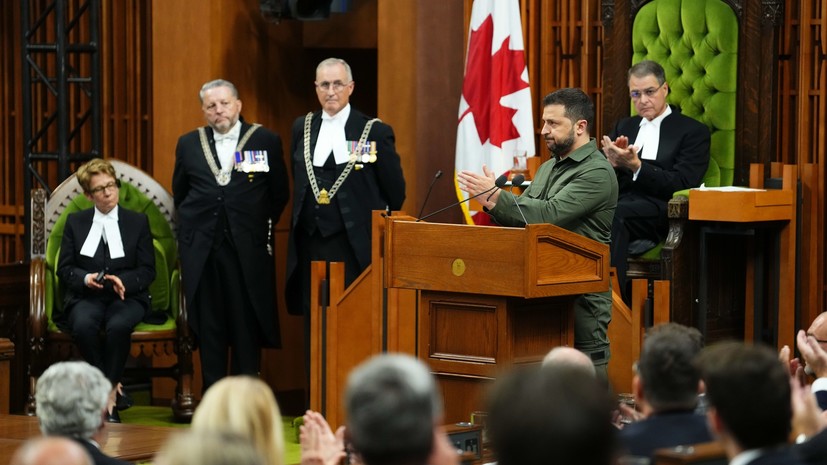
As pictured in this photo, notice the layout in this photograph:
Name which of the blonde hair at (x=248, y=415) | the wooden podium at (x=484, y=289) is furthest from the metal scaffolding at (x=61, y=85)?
the blonde hair at (x=248, y=415)

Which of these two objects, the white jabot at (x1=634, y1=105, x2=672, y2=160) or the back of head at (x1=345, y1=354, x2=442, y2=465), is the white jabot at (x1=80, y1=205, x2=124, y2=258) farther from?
the back of head at (x1=345, y1=354, x2=442, y2=465)

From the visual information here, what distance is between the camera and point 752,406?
2436 mm

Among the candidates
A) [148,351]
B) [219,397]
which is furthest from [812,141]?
[219,397]

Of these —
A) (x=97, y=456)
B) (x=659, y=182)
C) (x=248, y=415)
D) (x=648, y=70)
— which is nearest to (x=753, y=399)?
(x=248, y=415)

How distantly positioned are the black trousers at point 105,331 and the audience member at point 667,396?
A: 13.3 feet

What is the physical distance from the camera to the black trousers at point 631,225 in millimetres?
6672

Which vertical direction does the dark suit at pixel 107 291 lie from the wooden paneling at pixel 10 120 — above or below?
below

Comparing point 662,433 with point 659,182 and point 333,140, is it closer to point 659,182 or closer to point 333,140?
point 659,182

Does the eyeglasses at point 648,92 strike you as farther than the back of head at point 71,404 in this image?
Yes

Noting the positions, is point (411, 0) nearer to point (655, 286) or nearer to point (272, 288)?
point (272, 288)

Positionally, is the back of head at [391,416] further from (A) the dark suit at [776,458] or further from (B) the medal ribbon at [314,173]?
(B) the medal ribbon at [314,173]

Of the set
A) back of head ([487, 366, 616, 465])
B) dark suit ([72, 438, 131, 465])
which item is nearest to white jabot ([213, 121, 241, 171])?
dark suit ([72, 438, 131, 465])

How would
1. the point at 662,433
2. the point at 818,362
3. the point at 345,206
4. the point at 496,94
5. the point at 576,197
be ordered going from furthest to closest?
1. the point at 496,94
2. the point at 345,206
3. the point at 576,197
4. the point at 818,362
5. the point at 662,433

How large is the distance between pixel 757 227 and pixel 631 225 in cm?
59
